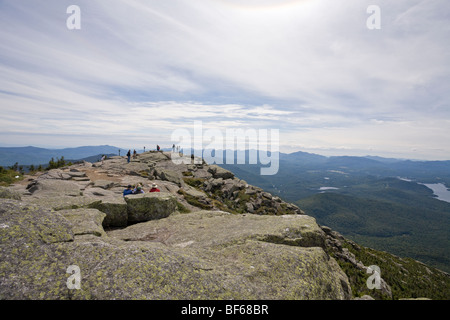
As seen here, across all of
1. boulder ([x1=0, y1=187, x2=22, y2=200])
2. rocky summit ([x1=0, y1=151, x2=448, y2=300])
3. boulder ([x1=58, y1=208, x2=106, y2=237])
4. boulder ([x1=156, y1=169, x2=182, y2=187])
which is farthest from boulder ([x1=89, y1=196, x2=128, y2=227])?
boulder ([x1=156, y1=169, x2=182, y2=187])

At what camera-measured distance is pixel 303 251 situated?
9727 mm

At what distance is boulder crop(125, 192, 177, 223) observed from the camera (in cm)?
1630

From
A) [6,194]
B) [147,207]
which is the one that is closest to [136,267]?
[147,207]

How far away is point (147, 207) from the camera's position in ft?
54.9

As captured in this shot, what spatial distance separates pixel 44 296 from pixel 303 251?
31.5 ft

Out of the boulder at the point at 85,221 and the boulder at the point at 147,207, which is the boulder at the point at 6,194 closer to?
the boulder at the point at 85,221

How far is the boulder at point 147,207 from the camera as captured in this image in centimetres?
1630

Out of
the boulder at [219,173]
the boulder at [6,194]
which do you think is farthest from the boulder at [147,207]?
the boulder at [219,173]

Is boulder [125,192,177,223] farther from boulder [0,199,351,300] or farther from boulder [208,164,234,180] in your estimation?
boulder [208,164,234,180]

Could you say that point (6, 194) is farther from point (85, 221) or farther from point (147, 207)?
point (147, 207)

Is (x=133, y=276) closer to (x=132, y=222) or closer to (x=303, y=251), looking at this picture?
(x=303, y=251)

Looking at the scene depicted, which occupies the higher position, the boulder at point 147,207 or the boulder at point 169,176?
the boulder at point 147,207
